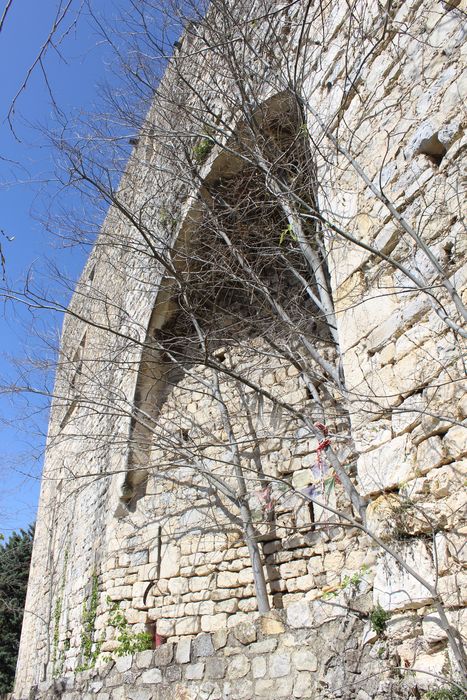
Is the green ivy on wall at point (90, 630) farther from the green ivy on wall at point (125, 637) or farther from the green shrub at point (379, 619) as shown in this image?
the green shrub at point (379, 619)

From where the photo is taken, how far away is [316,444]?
4172mm

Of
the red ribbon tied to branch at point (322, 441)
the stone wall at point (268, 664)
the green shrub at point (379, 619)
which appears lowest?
the green shrub at point (379, 619)

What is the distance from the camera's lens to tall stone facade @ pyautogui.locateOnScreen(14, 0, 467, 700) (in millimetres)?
2006

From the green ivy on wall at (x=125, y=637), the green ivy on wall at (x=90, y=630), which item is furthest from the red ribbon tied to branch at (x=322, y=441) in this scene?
the green ivy on wall at (x=90, y=630)

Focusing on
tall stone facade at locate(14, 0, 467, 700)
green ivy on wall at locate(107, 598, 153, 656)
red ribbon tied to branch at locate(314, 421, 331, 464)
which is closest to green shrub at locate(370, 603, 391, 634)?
tall stone facade at locate(14, 0, 467, 700)

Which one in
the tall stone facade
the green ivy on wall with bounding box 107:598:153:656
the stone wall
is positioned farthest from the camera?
the green ivy on wall with bounding box 107:598:153:656

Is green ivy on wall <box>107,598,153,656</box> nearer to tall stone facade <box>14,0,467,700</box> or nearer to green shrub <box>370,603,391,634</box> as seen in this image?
tall stone facade <box>14,0,467,700</box>

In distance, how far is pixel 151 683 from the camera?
3.97 meters

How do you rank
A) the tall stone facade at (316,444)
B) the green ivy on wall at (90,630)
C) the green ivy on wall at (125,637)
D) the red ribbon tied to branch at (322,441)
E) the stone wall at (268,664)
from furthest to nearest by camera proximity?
the green ivy on wall at (90,630) < the green ivy on wall at (125,637) < the red ribbon tied to branch at (322,441) < the stone wall at (268,664) < the tall stone facade at (316,444)

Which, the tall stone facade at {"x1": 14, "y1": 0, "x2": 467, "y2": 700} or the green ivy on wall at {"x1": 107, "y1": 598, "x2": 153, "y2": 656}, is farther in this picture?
the green ivy on wall at {"x1": 107, "y1": 598, "x2": 153, "y2": 656}

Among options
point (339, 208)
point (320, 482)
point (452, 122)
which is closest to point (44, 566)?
point (320, 482)

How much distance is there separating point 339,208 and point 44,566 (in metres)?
6.79

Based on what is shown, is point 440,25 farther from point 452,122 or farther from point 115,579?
point 115,579

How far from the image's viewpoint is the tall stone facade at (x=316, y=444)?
6.58 ft
